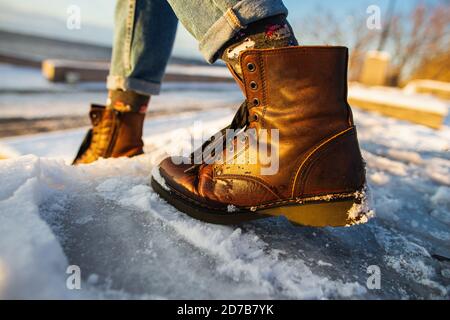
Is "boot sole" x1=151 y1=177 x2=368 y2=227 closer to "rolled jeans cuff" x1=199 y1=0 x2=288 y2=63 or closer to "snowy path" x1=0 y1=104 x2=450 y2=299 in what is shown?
"snowy path" x1=0 y1=104 x2=450 y2=299

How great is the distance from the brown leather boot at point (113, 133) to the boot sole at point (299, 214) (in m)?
0.53

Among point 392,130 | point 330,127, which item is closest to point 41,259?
point 330,127

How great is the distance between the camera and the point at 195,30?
833mm

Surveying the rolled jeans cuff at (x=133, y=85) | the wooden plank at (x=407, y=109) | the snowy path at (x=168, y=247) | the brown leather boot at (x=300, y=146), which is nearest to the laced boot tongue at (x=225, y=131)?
the brown leather boot at (x=300, y=146)

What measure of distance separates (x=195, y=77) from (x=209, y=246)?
9.65 meters

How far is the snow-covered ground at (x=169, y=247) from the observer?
0.63 m

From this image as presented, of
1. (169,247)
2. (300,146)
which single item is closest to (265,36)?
(300,146)

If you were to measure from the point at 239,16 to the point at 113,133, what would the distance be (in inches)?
30.7

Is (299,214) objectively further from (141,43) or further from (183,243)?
(141,43)

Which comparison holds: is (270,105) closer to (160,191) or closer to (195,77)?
(160,191)

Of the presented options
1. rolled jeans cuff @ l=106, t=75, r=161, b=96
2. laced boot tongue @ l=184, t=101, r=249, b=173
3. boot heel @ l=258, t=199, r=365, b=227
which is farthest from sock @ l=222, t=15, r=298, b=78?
rolled jeans cuff @ l=106, t=75, r=161, b=96

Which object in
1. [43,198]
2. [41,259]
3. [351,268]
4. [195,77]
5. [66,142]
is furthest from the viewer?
[195,77]

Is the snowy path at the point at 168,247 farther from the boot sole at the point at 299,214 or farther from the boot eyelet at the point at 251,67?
the boot eyelet at the point at 251,67

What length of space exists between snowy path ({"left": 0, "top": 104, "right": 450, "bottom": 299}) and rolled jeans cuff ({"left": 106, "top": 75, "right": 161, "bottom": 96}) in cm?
31
